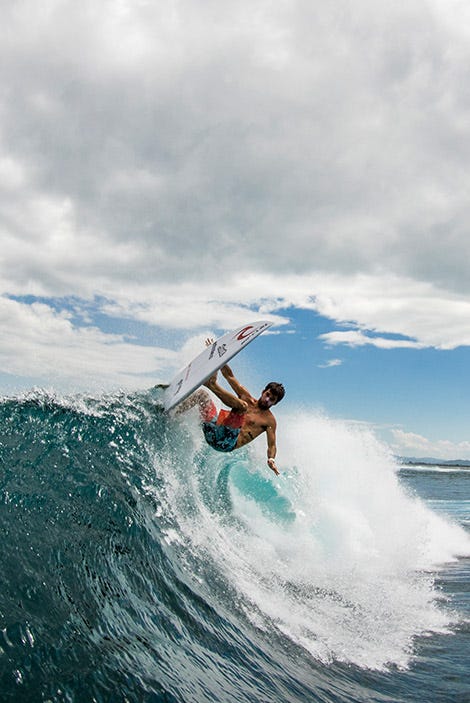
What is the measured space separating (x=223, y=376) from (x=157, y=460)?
168 centimetres

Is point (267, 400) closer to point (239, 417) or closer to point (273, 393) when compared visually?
point (273, 393)

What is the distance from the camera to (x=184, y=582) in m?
5.41

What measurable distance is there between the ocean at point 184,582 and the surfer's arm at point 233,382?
1.34 m

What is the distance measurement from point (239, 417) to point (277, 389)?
2.39 feet

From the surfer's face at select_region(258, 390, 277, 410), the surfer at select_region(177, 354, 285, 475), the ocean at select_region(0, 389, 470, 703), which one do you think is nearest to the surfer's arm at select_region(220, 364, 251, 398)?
the surfer at select_region(177, 354, 285, 475)

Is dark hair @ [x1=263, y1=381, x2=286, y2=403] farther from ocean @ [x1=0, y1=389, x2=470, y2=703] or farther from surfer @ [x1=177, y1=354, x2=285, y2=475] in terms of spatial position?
ocean @ [x1=0, y1=389, x2=470, y2=703]

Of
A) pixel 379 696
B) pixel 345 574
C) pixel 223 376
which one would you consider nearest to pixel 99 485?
pixel 223 376

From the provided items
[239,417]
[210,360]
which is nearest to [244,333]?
A: [210,360]

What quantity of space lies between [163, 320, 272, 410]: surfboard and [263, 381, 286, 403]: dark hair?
704 millimetres

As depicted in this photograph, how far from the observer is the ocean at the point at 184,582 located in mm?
3521

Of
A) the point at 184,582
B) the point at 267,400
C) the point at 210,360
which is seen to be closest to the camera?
the point at 184,582

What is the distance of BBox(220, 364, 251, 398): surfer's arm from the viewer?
775 cm

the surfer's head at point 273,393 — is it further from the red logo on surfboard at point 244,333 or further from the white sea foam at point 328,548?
the white sea foam at point 328,548

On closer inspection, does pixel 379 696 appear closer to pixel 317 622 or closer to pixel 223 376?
pixel 317 622
